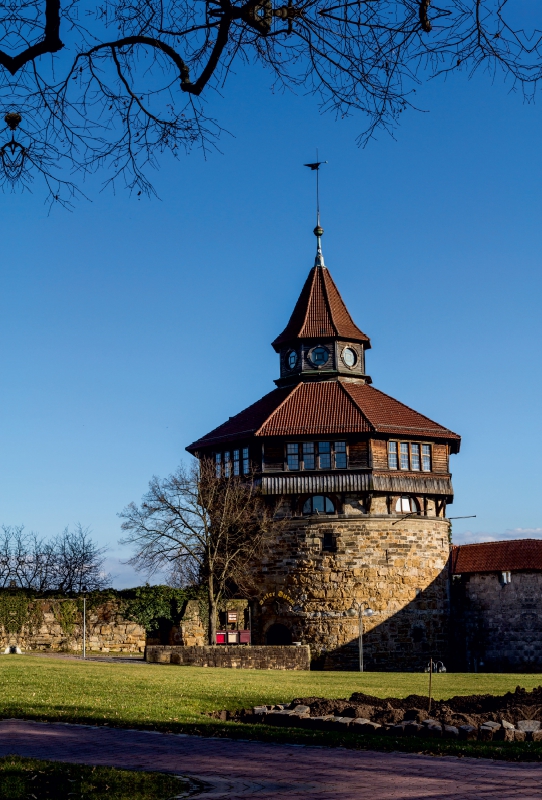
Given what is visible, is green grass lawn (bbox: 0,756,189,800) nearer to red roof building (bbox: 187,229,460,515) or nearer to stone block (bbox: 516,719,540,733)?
stone block (bbox: 516,719,540,733)

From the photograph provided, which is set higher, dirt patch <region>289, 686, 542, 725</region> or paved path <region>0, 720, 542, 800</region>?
dirt patch <region>289, 686, 542, 725</region>

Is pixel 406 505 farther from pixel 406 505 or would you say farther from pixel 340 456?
pixel 340 456

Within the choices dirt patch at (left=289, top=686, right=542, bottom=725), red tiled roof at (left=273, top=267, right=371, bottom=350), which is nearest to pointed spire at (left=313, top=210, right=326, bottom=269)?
red tiled roof at (left=273, top=267, right=371, bottom=350)

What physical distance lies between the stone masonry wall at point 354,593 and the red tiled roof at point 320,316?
9.45 meters

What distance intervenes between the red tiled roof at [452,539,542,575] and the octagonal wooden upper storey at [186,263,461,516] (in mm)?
2486

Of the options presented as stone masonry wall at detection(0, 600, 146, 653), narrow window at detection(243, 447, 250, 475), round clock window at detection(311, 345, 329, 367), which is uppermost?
round clock window at detection(311, 345, 329, 367)

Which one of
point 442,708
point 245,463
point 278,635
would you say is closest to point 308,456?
point 245,463

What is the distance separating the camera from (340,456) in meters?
43.1

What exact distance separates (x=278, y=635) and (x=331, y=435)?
28.4 ft

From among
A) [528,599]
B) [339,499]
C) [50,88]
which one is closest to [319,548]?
[339,499]

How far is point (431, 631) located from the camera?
43.3 meters

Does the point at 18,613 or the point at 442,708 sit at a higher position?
the point at 18,613

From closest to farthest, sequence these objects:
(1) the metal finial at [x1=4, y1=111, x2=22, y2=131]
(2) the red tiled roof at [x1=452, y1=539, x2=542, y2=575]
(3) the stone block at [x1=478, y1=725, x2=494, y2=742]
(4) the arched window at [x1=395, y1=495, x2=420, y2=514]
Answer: (1) the metal finial at [x1=4, y1=111, x2=22, y2=131], (3) the stone block at [x1=478, y1=725, x2=494, y2=742], (2) the red tiled roof at [x1=452, y1=539, x2=542, y2=575], (4) the arched window at [x1=395, y1=495, x2=420, y2=514]

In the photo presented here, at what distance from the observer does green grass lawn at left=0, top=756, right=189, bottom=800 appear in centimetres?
859
